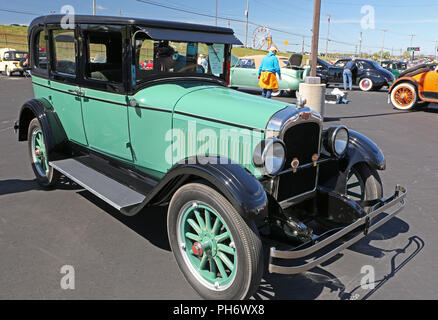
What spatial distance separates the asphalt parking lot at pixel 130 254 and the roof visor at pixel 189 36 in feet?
5.96

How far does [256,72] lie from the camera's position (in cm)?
1473

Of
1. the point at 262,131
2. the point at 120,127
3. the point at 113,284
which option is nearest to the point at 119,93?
the point at 120,127

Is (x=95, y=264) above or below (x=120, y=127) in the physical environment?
below

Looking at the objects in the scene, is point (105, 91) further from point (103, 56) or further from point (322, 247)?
point (322, 247)

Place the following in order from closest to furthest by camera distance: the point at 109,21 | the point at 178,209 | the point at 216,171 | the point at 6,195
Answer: the point at 216,171 < the point at 178,209 < the point at 109,21 < the point at 6,195

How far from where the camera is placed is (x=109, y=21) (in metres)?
3.51

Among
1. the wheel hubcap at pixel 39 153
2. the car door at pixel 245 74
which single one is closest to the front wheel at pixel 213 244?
the wheel hubcap at pixel 39 153

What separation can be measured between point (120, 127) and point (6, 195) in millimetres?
1852

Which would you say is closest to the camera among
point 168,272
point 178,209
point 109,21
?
point 178,209

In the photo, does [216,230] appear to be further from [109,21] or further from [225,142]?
[109,21]

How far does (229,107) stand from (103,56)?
187 centimetres

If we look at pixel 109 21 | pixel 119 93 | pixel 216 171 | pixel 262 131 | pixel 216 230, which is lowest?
pixel 216 230

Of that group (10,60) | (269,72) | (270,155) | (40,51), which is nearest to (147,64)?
(270,155)

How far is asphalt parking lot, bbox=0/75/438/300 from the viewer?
2732mm
